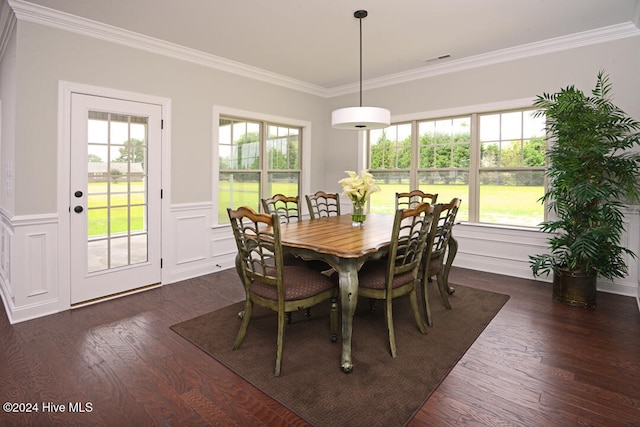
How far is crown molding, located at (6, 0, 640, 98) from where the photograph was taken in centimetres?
312

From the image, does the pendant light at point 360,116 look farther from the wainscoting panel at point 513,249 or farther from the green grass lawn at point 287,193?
the wainscoting panel at point 513,249

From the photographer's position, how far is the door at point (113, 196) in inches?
133

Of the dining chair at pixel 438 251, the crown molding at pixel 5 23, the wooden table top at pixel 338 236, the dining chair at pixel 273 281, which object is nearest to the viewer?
the dining chair at pixel 273 281

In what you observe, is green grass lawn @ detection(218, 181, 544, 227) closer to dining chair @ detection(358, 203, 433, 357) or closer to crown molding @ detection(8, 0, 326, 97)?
crown molding @ detection(8, 0, 326, 97)

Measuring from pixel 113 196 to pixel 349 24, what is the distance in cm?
293

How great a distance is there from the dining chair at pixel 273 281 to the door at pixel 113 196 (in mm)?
1905

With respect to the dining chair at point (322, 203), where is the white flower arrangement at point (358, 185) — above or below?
above

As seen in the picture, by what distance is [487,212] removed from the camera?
4.68 m

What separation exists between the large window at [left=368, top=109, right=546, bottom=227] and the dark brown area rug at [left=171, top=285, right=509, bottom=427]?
1544 mm

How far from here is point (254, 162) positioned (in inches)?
203

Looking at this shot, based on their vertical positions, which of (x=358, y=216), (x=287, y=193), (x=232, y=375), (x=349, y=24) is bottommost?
(x=232, y=375)

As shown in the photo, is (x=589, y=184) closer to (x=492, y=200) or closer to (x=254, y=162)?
(x=492, y=200)

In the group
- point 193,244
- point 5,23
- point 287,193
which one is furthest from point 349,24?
point 5,23

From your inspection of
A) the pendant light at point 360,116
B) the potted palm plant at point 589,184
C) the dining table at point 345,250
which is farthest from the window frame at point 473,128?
the dining table at point 345,250
